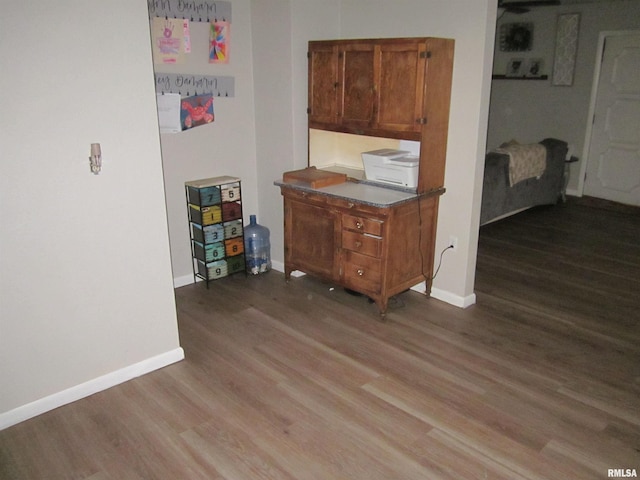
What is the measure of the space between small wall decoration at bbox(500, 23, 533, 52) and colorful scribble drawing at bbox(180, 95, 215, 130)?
494 centimetres

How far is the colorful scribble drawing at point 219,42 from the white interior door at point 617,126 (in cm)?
482

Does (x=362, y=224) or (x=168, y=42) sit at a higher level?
(x=168, y=42)

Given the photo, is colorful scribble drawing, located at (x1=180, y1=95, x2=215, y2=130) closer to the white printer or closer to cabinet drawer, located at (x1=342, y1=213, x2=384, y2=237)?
the white printer

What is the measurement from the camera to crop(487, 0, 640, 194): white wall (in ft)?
20.6

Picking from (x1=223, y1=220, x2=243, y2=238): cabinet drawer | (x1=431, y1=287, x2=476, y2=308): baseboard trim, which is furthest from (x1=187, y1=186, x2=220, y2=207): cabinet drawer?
(x1=431, y1=287, x2=476, y2=308): baseboard trim

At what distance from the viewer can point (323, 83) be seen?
3.79 metres

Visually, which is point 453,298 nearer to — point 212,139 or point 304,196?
point 304,196

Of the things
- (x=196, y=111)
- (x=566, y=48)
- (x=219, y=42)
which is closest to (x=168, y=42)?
(x=219, y=42)

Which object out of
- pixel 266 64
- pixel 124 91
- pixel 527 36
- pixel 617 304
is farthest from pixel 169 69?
pixel 527 36

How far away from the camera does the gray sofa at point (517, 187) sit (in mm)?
5297

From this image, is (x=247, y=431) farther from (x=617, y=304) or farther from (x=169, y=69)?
(x=617, y=304)

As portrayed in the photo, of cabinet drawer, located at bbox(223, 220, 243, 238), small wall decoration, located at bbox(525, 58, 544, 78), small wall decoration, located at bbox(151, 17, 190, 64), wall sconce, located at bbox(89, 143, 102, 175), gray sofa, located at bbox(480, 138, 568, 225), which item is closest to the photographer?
wall sconce, located at bbox(89, 143, 102, 175)

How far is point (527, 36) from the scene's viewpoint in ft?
23.0

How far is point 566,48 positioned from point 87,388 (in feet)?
21.7
